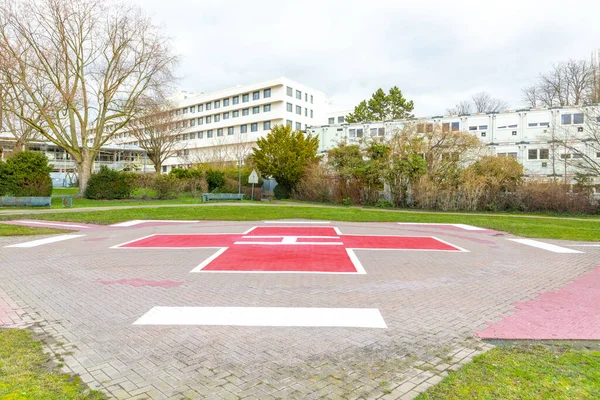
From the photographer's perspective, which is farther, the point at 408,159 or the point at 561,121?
the point at 561,121

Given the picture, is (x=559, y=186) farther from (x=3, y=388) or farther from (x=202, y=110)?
(x=202, y=110)

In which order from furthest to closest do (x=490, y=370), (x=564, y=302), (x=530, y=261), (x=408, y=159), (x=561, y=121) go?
(x=561, y=121) < (x=408, y=159) < (x=530, y=261) < (x=564, y=302) < (x=490, y=370)

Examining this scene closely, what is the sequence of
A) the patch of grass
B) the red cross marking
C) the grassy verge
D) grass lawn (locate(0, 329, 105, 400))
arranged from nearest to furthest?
grass lawn (locate(0, 329, 105, 400))
the red cross marking
the patch of grass
the grassy verge

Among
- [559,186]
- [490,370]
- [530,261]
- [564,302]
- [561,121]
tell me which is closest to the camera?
[490,370]

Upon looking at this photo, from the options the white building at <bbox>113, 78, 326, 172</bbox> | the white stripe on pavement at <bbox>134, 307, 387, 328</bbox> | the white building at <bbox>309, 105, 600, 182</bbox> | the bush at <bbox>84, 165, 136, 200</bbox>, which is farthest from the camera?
the white building at <bbox>113, 78, 326, 172</bbox>

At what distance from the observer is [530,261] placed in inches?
378

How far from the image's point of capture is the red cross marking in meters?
8.59

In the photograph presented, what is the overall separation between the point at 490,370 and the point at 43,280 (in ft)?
23.7

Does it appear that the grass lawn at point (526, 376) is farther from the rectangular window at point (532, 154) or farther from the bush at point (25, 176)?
the rectangular window at point (532, 154)

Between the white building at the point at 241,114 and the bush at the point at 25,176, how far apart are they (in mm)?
30518

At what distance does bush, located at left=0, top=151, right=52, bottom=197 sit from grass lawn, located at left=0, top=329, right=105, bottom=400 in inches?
1000

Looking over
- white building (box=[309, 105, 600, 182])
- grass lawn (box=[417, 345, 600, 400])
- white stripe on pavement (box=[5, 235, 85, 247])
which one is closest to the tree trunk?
white stripe on pavement (box=[5, 235, 85, 247])

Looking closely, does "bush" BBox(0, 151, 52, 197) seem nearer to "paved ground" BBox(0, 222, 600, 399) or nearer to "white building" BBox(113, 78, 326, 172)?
"paved ground" BBox(0, 222, 600, 399)

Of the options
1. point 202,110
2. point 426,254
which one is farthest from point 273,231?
point 202,110
